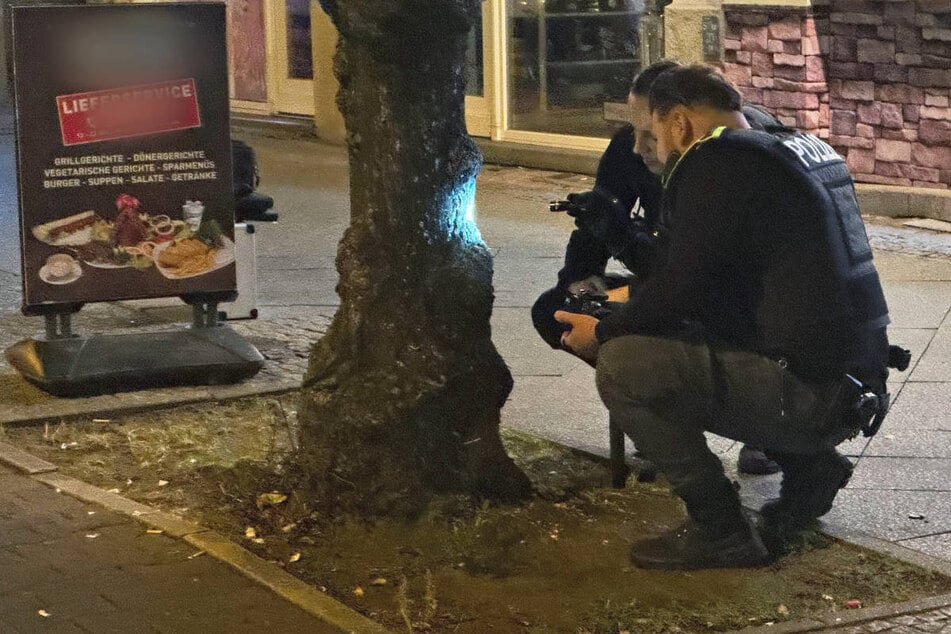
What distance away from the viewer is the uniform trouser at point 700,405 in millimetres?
4508

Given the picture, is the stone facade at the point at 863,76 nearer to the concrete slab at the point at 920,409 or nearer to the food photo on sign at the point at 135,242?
the concrete slab at the point at 920,409

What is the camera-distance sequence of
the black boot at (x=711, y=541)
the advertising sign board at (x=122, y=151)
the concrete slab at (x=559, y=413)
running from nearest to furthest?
1. the black boot at (x=711, y=541)
2. the concrete slab at (x=559, y=413)
3. the advertising sign board at (x=122, y=151)

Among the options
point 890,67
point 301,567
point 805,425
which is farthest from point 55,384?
point 890,67

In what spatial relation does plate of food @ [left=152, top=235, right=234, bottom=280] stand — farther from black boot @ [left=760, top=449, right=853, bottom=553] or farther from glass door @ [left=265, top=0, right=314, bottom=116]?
glass door @ [left=265, top=0, right=314, bottom=116]

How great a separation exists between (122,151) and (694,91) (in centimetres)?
281

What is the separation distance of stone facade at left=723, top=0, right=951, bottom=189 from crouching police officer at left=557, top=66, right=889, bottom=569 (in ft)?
21.5

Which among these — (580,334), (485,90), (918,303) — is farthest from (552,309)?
(485,90)

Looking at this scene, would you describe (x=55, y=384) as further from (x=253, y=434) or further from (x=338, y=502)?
(x=338, y=502)

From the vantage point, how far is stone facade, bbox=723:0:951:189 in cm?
1080

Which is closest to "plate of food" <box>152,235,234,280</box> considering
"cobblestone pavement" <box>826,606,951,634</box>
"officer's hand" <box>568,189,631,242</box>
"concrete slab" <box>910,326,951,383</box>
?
"officer's hand" <box>568,189,631,242</box>

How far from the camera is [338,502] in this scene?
498 cm

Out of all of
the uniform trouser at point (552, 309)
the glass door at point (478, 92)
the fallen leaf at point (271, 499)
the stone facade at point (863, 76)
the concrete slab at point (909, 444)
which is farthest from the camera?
the glass door at point (478, 92)

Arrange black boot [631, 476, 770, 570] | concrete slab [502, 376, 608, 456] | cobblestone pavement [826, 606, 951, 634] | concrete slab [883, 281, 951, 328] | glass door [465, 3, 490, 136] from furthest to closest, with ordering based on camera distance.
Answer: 1. glass door [465, 3, 490, 136]
2. concrete slab [883, 281, 951, 328]
3. concrete slab [502, 376, 608, 456]
4. black boot [631, 476, 770, 570]
5. cobblestone pavement [826, 606, 951, 634]

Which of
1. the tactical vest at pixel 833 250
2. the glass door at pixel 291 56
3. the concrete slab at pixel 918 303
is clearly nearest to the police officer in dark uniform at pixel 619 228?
the tactical vest at pixel 833 250
